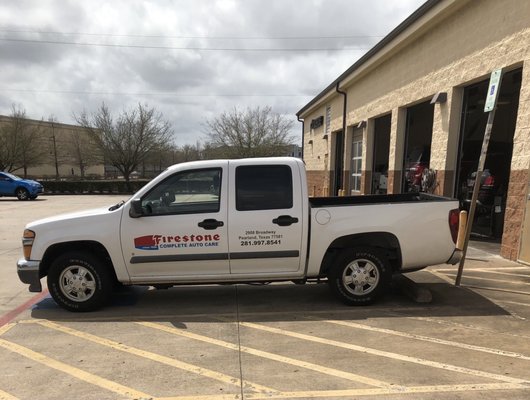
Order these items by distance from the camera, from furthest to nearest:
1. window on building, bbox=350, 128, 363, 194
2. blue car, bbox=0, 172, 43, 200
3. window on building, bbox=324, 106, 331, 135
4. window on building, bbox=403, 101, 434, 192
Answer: blue car, bbox=0, 172, 43, 200
window on building, bbox=324, 106, 331, 135
window on building, bbox=350, 128, 363, 194
window on building, bbox=403, 101, 434, 192

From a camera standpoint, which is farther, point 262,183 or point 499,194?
point 499,194

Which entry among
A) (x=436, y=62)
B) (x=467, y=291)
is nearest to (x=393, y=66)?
(x=436, y=62)

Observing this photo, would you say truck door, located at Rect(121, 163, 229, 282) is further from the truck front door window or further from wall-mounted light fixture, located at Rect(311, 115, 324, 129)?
wall-mounted light fixture, located at Rect(311, 115, 324, 129)

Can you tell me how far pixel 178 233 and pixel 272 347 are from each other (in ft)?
5.85

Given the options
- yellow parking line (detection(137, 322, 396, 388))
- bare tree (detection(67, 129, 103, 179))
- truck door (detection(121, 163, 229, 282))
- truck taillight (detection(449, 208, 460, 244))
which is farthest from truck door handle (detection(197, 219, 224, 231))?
bare tree (detection(67, 129, 103, 179))

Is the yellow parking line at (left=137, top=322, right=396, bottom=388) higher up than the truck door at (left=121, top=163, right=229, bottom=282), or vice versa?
the truck door at (left=121, top=163, right=229, bottom=282)

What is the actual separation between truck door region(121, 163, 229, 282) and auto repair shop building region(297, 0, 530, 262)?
5.45 m

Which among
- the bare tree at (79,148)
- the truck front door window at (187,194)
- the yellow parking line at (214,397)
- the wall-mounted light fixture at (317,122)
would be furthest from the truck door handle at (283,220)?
the bare tree at (79,148)

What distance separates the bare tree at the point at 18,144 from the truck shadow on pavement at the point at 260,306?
135ft

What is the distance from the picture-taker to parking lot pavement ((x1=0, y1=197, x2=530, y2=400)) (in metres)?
3.40

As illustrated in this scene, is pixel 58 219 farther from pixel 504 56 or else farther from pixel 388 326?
pixel 504 56

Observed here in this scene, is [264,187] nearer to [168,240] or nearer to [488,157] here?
[168,240]

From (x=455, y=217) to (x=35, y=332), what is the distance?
516 centimetres

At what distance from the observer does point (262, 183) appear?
519 centimetres
